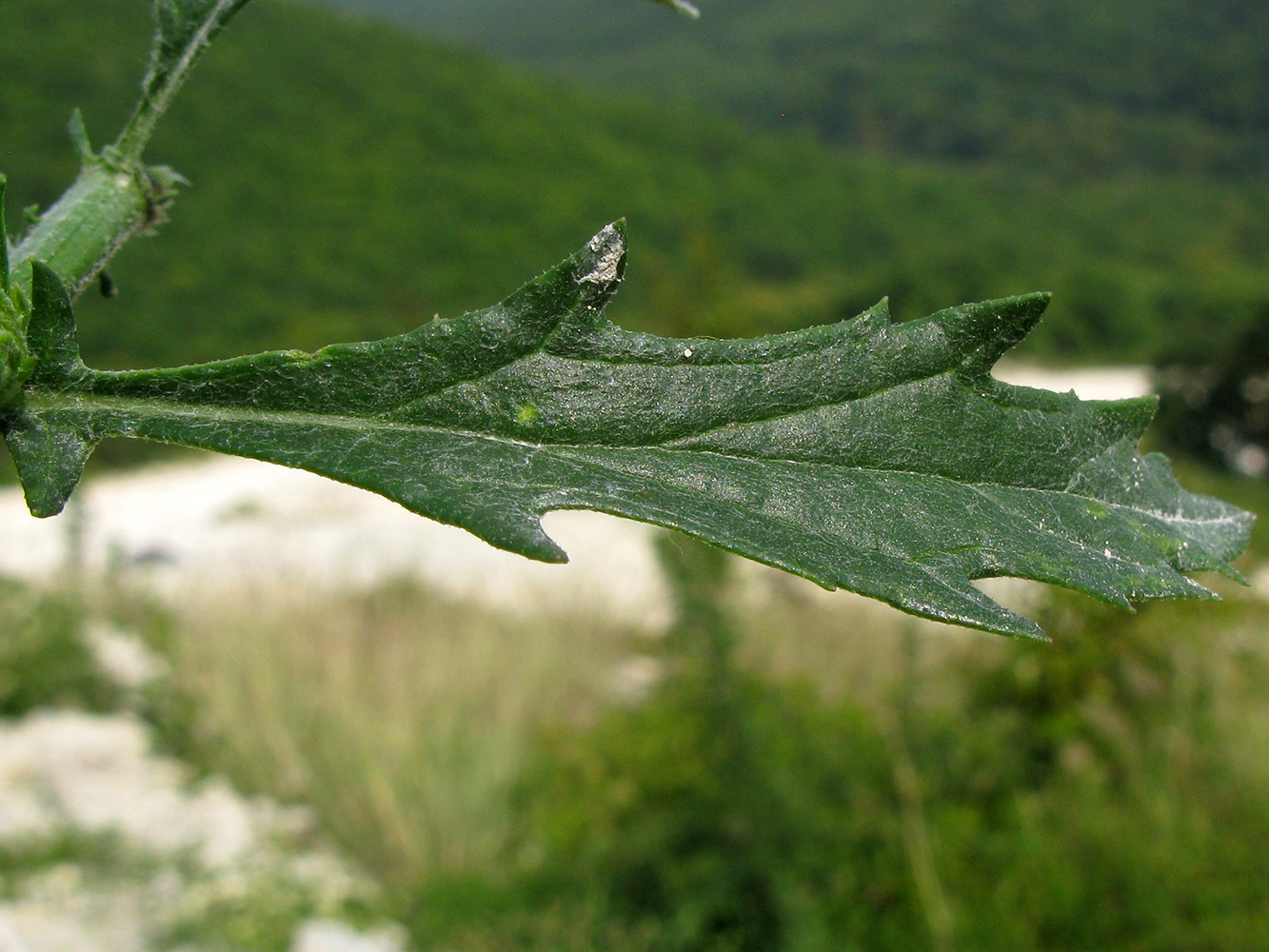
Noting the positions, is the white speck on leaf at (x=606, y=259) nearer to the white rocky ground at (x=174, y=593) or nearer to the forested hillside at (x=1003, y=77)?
the white rocky ground at (x=174, y=593)

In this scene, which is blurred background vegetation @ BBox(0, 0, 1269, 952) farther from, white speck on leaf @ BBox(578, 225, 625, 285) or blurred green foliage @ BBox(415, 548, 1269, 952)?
white speck on leaf @ BBox(578, 225, 625, 285)

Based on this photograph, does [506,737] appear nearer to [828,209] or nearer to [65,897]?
[65,897]

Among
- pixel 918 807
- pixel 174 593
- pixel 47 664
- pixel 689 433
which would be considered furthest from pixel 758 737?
pixel 174 593

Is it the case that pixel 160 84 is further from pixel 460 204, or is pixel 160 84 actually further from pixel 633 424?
pixel 460 204

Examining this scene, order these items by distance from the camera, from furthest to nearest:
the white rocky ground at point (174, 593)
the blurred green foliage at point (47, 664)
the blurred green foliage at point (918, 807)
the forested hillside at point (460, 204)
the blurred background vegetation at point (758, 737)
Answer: the forested hillside at point (460, 204) → the blurred green foliage at point (47, 664) → the white rocky ground at point (174, 593) → the blurred background vegetation at point (758, 737) → the blurred green foliage at point (918, 807)

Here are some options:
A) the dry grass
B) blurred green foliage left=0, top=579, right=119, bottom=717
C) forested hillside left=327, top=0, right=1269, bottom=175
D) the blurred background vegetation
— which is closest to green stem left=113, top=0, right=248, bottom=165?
the blurred background vegetation

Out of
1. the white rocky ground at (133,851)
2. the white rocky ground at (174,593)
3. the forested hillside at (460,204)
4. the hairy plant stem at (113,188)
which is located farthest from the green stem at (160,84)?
the forested hillside at (460,204)
